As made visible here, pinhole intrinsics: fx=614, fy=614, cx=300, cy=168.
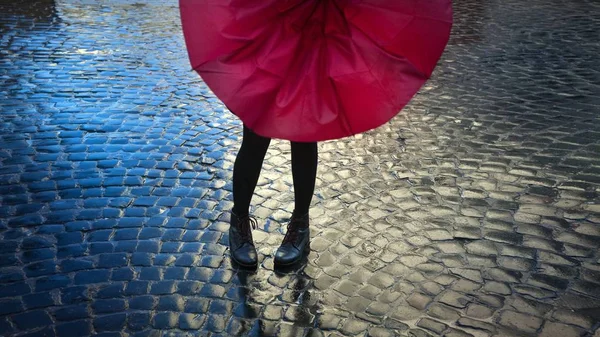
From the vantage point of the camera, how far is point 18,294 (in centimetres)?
283

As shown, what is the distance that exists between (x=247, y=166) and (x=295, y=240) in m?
0.49

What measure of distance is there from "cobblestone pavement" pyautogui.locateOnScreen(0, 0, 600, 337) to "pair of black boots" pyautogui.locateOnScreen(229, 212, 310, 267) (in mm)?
76

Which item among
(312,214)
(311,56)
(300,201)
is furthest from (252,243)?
(311,56)

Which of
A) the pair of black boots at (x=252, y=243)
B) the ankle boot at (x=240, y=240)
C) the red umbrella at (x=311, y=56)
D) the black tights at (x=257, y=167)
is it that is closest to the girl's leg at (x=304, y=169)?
the black tights at (x=257, y=167)

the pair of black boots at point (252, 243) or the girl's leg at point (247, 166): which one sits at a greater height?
the girl's leg at point (247, 166)

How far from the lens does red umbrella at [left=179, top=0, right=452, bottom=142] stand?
2424mm

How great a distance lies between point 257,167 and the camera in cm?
296

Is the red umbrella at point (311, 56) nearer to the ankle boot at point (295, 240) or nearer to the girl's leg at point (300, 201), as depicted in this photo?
the girl's leg at point (300, 201)

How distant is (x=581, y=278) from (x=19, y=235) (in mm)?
2923

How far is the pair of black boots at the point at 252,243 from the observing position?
3.08 m

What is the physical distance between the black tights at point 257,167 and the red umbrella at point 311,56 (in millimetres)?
420

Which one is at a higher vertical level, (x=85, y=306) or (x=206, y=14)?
(x=206, y=14)

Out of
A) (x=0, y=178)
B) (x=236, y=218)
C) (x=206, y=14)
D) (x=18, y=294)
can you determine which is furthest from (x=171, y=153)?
(x=206, y=14)

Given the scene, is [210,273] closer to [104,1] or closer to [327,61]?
[327,61]
